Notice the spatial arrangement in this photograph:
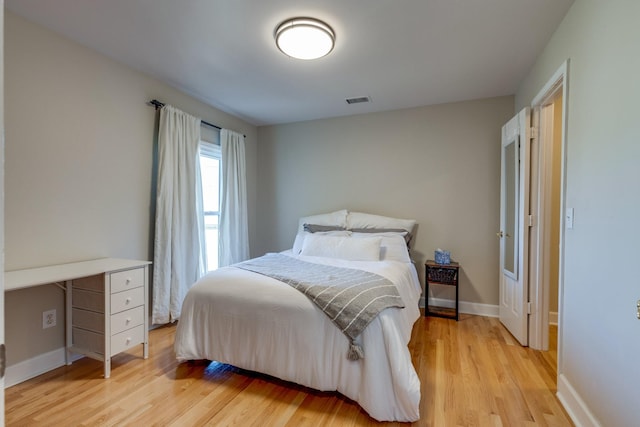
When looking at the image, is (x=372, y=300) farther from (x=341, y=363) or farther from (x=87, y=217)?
(x=87, y=217)

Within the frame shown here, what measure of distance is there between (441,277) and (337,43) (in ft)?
8.35

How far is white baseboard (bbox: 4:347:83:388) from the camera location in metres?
2.04

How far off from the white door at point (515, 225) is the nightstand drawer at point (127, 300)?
10.4ft

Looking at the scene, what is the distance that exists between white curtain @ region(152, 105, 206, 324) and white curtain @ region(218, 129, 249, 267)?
47 cm

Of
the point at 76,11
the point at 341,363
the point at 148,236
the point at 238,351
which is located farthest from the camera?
the point at 148,236

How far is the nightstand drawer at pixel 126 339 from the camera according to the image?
220 cm

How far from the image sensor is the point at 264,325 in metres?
2.03

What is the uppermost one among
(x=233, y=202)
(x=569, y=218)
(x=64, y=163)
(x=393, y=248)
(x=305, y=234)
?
(x=64, y=163)

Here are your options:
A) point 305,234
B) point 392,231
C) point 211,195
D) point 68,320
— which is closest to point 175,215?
point 211,195

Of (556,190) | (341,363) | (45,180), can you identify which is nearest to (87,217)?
(45,180)

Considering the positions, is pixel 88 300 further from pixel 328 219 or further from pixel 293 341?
pixel 328 219

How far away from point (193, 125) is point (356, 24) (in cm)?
205

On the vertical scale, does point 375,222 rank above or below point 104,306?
above

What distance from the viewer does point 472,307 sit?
3465mm
